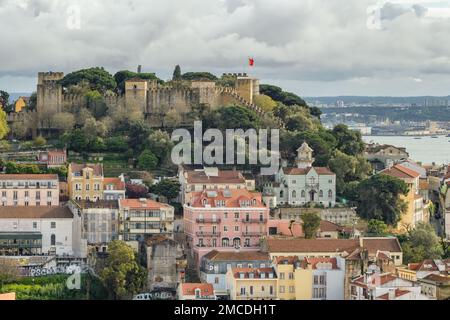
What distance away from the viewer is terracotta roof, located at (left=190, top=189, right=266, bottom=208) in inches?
973

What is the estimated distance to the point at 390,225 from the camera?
28281 mm

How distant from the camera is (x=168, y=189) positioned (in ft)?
89.5

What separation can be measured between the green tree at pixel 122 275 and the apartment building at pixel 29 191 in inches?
196

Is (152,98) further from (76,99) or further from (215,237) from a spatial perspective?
(215,237)

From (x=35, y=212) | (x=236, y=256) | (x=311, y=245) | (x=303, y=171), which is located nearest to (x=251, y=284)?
(x=236, y=256)

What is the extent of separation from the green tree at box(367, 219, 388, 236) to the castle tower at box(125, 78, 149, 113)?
9.49 m

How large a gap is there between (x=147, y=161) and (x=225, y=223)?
18.7 feet

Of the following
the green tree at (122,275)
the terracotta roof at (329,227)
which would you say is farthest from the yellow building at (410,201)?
the green tree at (122,275)

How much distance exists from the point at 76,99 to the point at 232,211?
11.1 m

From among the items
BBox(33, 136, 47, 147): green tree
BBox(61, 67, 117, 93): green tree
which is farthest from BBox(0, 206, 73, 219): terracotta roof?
BBox(61, 67, 117, 93): green tree

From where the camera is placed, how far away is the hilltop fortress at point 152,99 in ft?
110

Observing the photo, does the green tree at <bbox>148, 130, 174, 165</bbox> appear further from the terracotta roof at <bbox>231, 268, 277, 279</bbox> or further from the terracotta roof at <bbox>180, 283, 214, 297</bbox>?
the terracotta roof at <bbox>180, 283, 214, 297</bbox>

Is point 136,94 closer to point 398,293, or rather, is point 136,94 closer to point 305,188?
point 305,188
